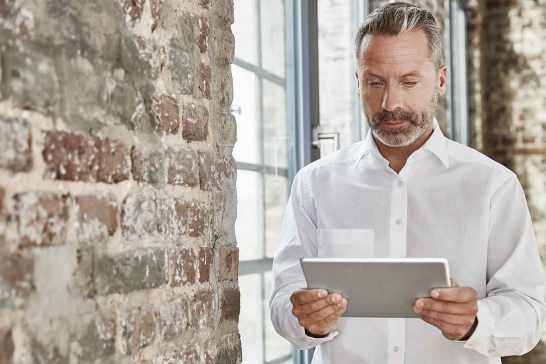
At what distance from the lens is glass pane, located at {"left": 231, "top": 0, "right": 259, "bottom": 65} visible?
228 centimetres

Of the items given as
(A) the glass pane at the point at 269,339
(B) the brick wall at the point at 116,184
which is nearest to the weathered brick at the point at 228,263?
(B) the brick wall at the point at 116,184

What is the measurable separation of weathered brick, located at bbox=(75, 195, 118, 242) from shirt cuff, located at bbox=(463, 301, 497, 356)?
2.87ft

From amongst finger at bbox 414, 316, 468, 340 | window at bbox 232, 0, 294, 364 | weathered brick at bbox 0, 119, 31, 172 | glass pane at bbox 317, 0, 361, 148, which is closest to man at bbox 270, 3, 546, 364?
finger at bbox 414, 316, 468, 340

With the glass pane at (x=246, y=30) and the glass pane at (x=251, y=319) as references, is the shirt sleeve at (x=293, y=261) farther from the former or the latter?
the glass pane at (x=246, y=30)

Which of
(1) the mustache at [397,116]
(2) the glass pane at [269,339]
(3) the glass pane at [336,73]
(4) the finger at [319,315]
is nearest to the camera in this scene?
(4) the finger at [319,315]

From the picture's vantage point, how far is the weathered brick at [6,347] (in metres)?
0.92

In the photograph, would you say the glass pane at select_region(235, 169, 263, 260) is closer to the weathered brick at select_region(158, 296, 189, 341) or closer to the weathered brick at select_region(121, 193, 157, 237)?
the weathered brick at select_region(158, 296, 189, 341)

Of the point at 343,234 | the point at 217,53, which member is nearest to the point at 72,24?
the point at 217,53

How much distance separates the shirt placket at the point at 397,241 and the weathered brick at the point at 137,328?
0.75 meters

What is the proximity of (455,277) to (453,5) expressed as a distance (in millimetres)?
4602

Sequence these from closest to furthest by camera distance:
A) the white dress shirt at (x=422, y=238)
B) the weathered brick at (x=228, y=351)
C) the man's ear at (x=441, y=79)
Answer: the weathered brick at (x=228, y=351) → the white dress shirt at (x=422, y=238) → the man's ear at (x=441, y=79)

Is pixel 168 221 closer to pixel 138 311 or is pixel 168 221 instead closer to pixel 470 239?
pixel 138 311

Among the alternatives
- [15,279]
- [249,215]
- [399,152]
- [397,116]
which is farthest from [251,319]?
[15,279]

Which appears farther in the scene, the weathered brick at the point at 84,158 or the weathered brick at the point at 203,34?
the weathered brick at the point at 203,34
